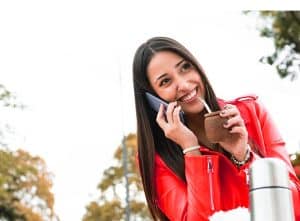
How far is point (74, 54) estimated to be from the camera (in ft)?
6.67

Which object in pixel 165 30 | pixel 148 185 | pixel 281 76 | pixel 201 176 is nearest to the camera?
pixel 201 176

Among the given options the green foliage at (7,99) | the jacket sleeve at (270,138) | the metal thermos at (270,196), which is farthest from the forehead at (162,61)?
the metal thermos at (270,196)

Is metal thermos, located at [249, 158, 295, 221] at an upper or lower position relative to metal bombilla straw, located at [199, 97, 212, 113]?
lower

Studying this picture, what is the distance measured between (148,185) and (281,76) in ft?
2.80

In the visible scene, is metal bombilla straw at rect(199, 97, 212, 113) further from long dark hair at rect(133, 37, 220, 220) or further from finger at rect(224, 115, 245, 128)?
finger at rect(224, 115, 245, 128)

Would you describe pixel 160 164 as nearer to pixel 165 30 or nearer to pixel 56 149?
pixel 165 30

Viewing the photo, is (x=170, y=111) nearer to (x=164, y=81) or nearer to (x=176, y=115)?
(x=176, y=115)

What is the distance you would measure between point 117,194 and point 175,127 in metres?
0.90

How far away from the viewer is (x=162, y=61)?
1.45 m

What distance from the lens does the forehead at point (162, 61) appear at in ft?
4.75

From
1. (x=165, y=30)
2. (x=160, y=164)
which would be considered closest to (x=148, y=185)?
(x=160, y=164)

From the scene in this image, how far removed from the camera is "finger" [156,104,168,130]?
131 centimetres

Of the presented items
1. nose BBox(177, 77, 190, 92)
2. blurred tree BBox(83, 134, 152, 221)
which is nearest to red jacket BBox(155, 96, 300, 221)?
nose BBox(177, 77, 190, 92)

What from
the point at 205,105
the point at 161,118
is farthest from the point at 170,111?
the point at 205,105
